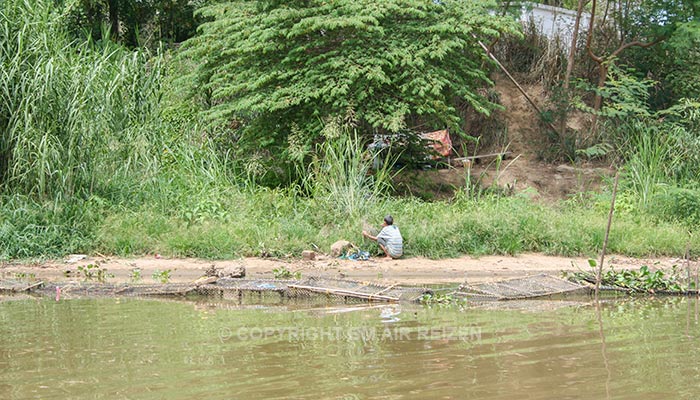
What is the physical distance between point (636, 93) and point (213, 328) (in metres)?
11.2

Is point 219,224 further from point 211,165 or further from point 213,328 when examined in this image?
point 213,328

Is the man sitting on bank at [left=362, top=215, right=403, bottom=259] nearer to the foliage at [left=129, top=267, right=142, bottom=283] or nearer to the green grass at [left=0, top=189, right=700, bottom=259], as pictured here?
A: the green grass at [left=0, top=189, right=700, bottom=259]

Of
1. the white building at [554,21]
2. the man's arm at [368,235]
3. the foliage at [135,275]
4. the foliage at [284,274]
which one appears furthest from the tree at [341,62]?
the white building at [554,21]

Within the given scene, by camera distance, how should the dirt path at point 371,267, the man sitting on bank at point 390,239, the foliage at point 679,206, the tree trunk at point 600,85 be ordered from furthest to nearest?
the tree trunk at point 600,85, the foliage at point 679,206, the man sitting on bank at point 390,239, the dirt path at point 371,267

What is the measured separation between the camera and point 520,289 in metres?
9.59

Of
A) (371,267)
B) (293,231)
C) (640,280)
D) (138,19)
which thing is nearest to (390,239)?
(371,267)

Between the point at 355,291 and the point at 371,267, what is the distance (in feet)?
7.02

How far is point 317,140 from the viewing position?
1454cm

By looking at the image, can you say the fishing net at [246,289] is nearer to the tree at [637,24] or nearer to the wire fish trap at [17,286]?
the wire fish trap at [17,286]

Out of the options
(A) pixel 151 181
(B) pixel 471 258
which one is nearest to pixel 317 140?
(A) pixel 151 181

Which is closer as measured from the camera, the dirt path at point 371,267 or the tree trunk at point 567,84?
the dirt path at point 371,267

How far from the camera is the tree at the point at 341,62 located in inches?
549

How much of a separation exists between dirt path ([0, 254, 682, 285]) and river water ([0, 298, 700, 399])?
5.63 feet

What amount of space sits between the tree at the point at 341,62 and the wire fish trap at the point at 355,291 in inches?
171
